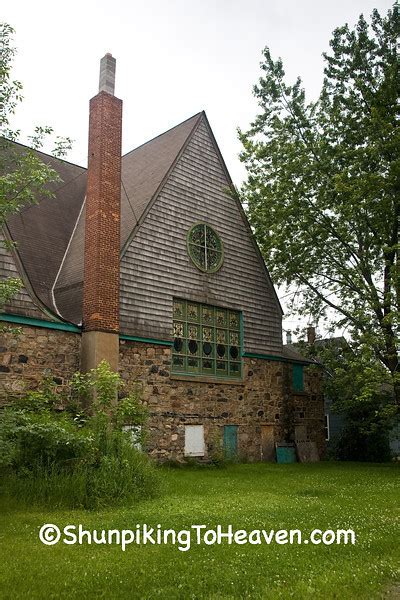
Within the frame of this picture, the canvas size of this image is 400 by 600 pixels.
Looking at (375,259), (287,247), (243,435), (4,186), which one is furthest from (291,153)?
(4,186)

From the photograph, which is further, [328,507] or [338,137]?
[338,137]

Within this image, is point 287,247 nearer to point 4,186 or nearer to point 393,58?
point 393,58

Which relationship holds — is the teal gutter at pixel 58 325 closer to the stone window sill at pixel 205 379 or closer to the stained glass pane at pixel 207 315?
the stone window sill at pixel 205 379

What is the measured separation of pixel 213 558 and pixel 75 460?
4242mm

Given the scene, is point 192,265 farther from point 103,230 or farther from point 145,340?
point 103,230

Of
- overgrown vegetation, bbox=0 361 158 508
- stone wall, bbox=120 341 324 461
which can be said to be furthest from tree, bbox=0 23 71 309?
stone wall, bbox=120 341 324 461

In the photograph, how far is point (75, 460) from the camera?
9.67 metres

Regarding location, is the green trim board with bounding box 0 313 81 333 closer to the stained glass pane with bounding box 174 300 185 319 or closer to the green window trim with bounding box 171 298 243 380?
the green window trim with bounding box 171 298 243 380

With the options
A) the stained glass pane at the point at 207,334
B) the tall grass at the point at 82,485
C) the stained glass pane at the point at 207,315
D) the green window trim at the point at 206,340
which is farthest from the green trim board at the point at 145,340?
the tall grass at the point at 82,485

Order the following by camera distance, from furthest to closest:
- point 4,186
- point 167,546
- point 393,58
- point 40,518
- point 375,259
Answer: point 375,259 → point 393,58 → point 4,186 → point 40,518 → point 167,546

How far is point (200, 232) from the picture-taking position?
61.1 feet

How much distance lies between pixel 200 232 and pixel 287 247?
10.3 ft

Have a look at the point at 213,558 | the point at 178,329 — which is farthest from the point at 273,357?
the point at 213,558

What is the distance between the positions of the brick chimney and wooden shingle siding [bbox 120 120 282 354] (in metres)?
0.72
